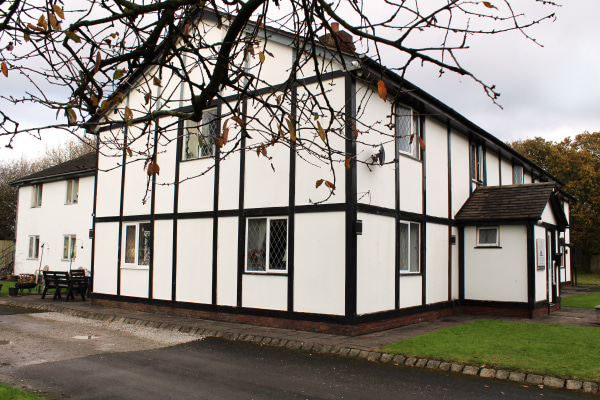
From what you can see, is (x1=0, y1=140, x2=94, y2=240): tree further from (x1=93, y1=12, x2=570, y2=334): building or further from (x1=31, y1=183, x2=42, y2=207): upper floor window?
(x1=93, y1=12, x2=570, y2=334): building

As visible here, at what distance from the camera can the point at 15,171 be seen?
45.9 metres

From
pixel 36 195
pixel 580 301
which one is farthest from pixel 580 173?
pixel 36 195

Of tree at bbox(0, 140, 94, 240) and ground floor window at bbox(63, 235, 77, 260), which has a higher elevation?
tree at bbox(0, 140, 94, 240)

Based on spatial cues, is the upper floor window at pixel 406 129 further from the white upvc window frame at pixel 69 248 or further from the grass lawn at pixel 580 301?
the white upvc window frame at pixel 69 248

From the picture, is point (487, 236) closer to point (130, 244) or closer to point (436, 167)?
point (436, 167)

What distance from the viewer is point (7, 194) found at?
130 ft

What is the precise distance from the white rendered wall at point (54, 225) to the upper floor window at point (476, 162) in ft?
53.6

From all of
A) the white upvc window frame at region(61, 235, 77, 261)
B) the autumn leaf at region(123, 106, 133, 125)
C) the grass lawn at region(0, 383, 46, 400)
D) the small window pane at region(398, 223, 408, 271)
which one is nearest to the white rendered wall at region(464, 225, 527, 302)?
the small window pane at region(398, 223, 408, 271)

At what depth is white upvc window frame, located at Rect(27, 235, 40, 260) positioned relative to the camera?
88.1 ft

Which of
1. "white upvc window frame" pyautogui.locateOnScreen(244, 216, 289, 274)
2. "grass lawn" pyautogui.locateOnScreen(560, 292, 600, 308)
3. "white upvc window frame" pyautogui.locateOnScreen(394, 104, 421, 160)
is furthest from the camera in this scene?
"grass lawn" pyautogui.locateOnScreen(560, 292, 600, 308)

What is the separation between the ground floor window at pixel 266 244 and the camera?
12.4m

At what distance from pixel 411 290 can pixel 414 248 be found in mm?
1205

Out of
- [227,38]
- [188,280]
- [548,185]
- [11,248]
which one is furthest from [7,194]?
[227,38]

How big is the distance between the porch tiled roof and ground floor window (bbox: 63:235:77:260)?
57.2ft
